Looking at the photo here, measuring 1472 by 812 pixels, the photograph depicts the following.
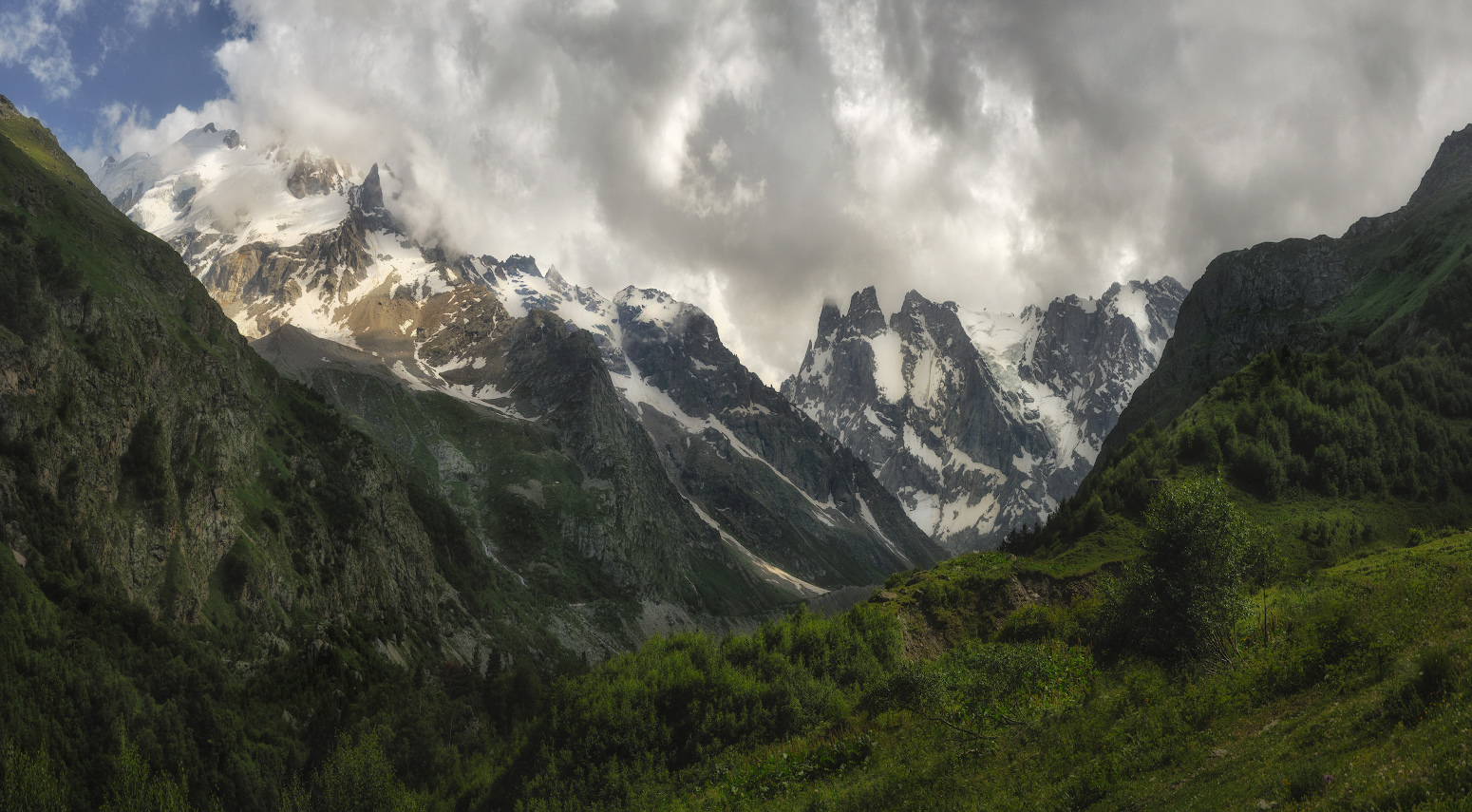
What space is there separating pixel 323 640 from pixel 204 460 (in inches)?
1414

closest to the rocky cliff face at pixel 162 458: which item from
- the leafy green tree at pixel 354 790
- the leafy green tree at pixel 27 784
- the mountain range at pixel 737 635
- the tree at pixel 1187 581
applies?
the mountain range at pixel 737 635

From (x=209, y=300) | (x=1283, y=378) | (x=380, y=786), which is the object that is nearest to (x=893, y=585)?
(x=380, y=786)

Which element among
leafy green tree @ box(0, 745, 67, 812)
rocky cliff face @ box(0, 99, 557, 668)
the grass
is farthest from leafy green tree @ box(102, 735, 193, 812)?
the grass

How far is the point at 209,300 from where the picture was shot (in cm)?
16938

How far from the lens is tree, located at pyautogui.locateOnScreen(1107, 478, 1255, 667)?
144 ft

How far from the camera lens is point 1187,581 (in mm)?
46438

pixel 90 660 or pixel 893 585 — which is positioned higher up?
pixel 90 660

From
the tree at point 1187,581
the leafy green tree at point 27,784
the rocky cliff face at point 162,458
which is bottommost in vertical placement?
the tree at point 1187,581

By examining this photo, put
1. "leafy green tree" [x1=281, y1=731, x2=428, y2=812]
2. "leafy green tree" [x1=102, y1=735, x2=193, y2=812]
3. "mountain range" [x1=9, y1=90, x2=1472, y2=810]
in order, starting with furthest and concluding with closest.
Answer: "leafy green tree" [x1=281, y1=731, x2=428, y2=812], "leafy green tree" [x1=102, y1=735, x2=193, y2=812], "mountain range" [x1=9, y1=90, x2=1472, y2=810]

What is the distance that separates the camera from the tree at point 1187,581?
44031 millimetres

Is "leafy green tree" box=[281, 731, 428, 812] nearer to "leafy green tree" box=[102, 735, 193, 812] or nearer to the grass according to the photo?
"leafy green tree" box=[102, 735, 193, 812]

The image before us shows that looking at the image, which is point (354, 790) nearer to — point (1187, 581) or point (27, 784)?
point (27, 784)

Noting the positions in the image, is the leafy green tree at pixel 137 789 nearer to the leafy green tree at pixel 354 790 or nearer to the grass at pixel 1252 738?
the leafy green tree at pixel 354 790

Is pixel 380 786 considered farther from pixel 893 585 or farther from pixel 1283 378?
pixel 1283 378
